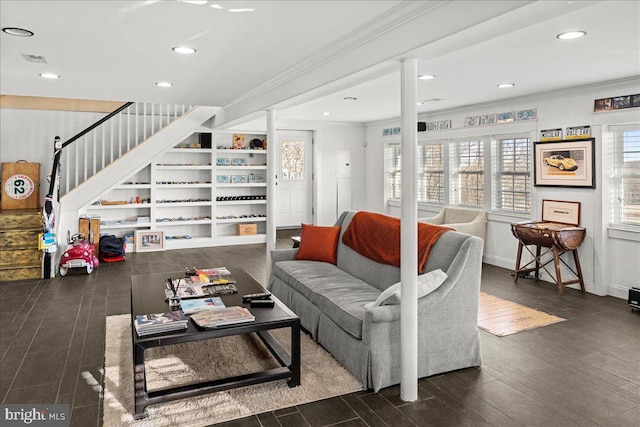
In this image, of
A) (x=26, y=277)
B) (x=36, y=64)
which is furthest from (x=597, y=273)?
(x=26, y=277)

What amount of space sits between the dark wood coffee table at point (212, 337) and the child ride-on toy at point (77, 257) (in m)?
3.00

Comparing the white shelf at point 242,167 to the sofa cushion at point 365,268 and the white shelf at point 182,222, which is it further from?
the sofa cushion at point 365,268

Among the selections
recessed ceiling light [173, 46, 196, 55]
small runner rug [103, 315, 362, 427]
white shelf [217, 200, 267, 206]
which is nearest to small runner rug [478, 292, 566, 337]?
small runner rug [103, 315, 362, 427]

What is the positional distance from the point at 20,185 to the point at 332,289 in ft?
18.8

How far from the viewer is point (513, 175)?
6648 mm

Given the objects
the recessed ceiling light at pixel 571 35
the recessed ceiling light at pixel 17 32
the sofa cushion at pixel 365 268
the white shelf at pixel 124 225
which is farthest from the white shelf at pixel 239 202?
the recessed ceiling light at pixel 571 35

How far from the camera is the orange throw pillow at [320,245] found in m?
4.78

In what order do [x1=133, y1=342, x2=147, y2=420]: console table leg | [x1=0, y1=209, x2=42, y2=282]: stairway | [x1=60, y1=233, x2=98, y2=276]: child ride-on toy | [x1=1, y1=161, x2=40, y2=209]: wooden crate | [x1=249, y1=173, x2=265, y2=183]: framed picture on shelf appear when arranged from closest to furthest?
[x1=133, y1=342, x2=147, y2=420]: console table leg → [x1=0, y1=209, x2=42, y2=282]: stairway → [x1=60, y1=233, x2=98, y2=276]: child ride-on toy → [x1=1, y1=161, x2=40, y2=209]: wooden crate → [x1=249, y1=173, x2=265, y2=183]: framed picture on shelf

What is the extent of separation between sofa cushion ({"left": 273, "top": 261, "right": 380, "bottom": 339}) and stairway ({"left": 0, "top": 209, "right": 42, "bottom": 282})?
3.36m

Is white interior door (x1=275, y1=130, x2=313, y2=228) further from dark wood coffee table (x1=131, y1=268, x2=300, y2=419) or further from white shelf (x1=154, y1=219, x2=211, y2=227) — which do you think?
dark wood coffee table (x1=131, y1=268, x2=300, y2=419)

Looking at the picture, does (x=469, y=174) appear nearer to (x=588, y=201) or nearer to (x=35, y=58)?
(x=588, y=201)

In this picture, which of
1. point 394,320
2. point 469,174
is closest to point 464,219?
point 469,174

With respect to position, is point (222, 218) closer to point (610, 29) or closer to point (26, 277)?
point (26, 277)

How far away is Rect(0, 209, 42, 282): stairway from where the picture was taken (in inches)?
229
